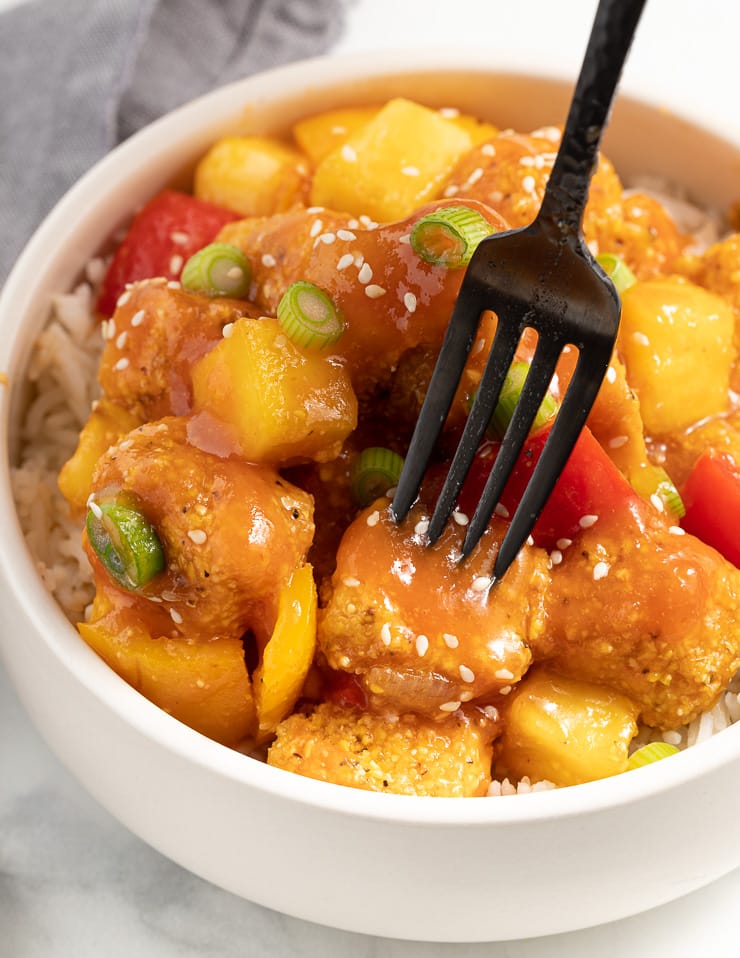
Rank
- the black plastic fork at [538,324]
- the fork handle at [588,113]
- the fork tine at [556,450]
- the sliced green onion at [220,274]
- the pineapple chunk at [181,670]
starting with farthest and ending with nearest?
the sliced green onion at [220,274] → the pineapple chunk at [181,670] → the fork tine at [556,450] → the black plastic fork at [538,324] → the fork handle at [588,113]

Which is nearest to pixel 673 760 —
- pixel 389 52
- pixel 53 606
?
pixel 53 606

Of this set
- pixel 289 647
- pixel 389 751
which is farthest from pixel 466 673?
pixel 289 647

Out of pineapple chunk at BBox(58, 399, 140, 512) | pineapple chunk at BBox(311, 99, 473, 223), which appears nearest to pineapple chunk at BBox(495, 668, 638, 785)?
Answer: pineapple chunk at BBox(58, 399, 140, 512)

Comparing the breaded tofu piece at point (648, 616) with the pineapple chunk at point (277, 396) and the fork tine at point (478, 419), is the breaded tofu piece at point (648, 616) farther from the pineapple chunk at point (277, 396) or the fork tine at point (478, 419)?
the pineapple chunk at point (277, 396)

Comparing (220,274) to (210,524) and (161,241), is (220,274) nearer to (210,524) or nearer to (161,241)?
(161,241)

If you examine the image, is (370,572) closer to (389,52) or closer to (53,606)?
(53,606)

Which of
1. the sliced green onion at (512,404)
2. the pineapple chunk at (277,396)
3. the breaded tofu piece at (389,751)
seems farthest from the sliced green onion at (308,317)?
the breaded tofu piece at (389,751)
